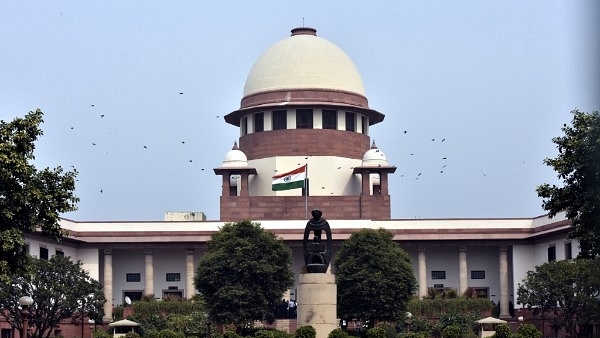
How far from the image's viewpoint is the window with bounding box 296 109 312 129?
296 feet

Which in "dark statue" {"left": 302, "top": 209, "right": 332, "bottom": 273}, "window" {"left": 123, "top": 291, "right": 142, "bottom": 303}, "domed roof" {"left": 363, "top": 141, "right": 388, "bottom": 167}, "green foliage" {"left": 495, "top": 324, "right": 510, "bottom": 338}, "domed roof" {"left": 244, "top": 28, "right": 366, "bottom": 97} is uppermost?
"domed roof" {"left": 244, "top": 28, "right": 366, "bottom": 97}

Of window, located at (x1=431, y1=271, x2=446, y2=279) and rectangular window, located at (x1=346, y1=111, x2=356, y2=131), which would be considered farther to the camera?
rectangular window, located at (x1=346, y1=111, x2=356, y2=131)

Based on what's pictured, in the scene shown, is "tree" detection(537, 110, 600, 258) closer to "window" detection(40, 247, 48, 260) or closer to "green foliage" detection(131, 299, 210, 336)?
"green foliage" detection(131, 299, 210, 336)

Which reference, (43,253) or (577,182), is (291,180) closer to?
(43,253)

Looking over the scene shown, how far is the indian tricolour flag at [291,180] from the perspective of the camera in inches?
3396

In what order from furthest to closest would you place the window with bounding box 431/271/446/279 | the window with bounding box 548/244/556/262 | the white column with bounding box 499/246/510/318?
the window with bounding box 431/271/446/279
the white column with bounding box 499/246/510/318
the window with bounding box 548/244/556/262

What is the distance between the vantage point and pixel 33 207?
44.6 m

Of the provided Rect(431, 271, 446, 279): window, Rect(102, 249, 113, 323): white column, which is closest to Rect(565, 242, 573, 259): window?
Rect(431, 271, 446, 279): window

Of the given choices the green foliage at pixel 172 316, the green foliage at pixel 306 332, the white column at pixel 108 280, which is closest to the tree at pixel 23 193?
the green foliage at pixel 306 332

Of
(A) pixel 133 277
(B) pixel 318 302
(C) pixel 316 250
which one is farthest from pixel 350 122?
(B) pixel 318 302

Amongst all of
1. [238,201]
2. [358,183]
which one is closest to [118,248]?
[238,201]

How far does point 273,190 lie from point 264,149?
151 inches

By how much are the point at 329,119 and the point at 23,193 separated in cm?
4799

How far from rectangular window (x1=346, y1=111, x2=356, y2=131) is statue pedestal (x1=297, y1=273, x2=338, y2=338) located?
39.1m
